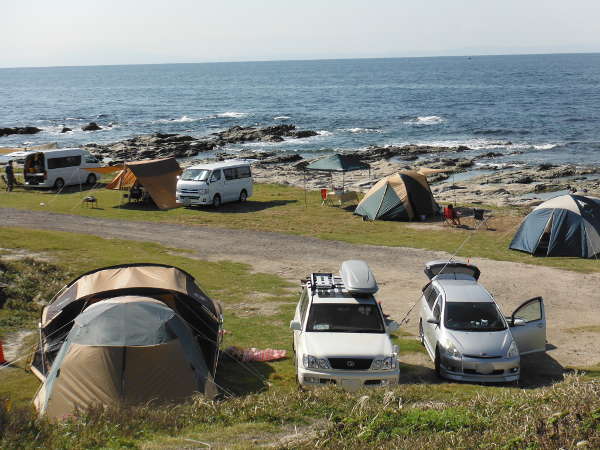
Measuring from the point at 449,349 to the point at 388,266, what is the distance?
903 centimetres

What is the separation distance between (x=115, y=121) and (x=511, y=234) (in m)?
76.3

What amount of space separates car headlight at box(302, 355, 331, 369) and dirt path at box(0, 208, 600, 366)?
483 centimetres

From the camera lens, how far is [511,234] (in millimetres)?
26438

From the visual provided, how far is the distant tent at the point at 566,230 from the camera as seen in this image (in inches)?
907

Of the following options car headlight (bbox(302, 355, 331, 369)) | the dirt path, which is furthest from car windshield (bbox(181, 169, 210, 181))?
car headlight (bbox(302, 355, 331, 369))

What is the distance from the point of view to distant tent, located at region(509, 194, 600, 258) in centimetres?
2305

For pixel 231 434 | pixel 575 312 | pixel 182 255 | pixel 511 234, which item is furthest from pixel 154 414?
pixel 511 234

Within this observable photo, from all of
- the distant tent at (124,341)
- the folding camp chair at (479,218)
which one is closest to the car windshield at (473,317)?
the distant tent at (124,341)

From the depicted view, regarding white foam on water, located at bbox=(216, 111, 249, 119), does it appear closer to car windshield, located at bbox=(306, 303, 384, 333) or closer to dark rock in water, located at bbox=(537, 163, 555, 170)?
dark rock in water, located at bbox=(537, 163, 555, 170)

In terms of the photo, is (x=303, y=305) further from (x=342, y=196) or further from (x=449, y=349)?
(x=342, y=196)

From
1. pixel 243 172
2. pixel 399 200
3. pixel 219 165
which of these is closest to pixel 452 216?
pixel 399 200

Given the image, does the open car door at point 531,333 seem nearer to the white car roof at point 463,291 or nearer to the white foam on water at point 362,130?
the white car roof at point 463,291

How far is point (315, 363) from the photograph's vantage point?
11.6m

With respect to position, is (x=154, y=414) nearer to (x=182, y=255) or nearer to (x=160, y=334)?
(x=160, y=334)
